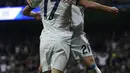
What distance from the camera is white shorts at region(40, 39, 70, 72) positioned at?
17.7 feet

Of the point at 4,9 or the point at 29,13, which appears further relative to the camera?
the point at 4,9

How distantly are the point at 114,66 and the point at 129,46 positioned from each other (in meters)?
1.19

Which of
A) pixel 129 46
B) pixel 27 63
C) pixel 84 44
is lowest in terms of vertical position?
pixel 27 63

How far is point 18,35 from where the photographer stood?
19.5 metres

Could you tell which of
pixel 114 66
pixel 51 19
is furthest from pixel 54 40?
pixel 114 66

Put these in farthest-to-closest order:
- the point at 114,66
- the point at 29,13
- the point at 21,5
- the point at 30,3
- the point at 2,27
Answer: the point at 2,27
the point at 21,5
the point at 114,66
the point at 29,13
the point at 30,3

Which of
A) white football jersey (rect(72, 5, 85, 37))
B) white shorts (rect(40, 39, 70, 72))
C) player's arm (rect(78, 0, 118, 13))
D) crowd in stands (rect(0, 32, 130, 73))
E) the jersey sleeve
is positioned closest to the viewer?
player's arm (rect(78, 0, 118, 13))

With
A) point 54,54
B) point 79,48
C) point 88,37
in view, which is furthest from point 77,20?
point 88,37

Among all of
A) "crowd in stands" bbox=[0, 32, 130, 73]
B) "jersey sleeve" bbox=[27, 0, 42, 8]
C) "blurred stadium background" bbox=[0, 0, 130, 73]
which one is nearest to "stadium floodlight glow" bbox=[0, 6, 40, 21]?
"blurred stadium background" bbox=[0, 0, 130, 73]

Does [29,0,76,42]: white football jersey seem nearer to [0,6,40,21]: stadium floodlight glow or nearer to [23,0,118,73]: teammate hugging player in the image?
[23,0,118,73]: teammate hugging player

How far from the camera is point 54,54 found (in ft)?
17.8

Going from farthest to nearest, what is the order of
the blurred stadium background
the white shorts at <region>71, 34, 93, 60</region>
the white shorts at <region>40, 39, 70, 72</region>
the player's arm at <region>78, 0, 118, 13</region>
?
the blurred stadium background < the white shorts at <region>71, 34, 93, 60</region> < the white shorts at <region>40, 39, 70, 72</region> < the player's arm at <region>78, 0, 118, 13</region>

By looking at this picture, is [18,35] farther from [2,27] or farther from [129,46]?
[129,46]

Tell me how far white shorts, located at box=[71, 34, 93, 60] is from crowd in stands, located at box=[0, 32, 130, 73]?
8.72 meters
